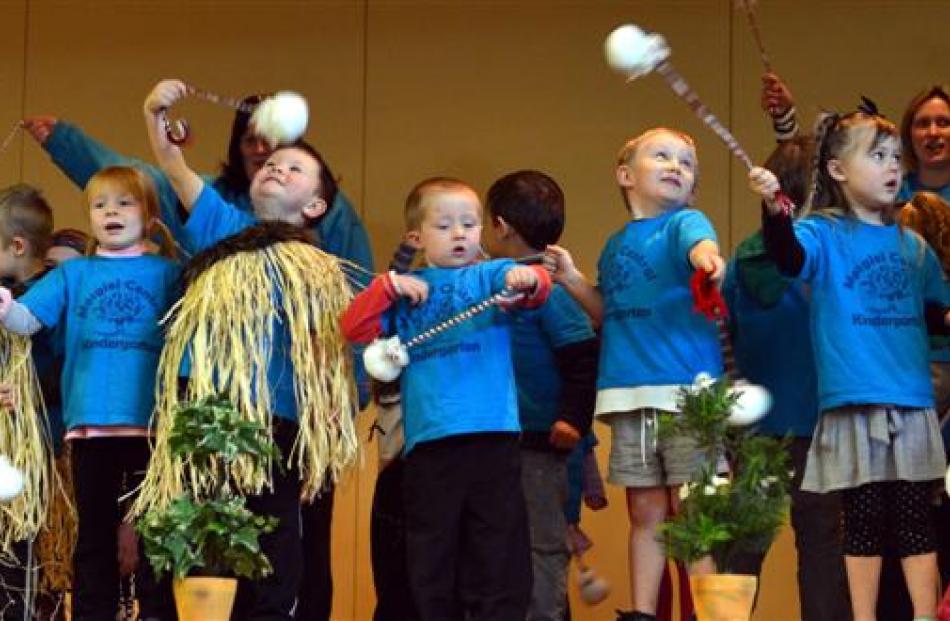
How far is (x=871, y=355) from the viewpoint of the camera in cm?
416

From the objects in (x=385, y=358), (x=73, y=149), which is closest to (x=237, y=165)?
(x=73, y=149)

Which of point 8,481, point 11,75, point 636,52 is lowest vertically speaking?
point 8,481

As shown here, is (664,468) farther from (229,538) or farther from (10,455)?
(10,455)

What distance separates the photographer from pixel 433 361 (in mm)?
4207

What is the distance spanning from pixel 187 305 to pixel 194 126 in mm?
2028

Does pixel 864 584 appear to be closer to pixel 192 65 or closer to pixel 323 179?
pixel 323 179

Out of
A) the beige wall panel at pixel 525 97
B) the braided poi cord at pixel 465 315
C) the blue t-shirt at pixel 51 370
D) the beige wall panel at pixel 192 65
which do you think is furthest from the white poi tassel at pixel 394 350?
the beige wall panel at pixel 192 65

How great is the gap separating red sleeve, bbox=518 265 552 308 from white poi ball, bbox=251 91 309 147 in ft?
2.42

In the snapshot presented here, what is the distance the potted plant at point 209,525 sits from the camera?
12.5 ft

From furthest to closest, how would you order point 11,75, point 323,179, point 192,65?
point 11,75 < point 192,65 < point 323,179

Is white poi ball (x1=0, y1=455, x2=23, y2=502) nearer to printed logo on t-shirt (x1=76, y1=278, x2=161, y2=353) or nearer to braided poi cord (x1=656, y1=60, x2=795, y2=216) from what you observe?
printed logo on t-shirt (x1=76, y1=278, x2=161, y2=353)

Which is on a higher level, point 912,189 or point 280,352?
point 912,189

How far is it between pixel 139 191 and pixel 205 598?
1.14 metres

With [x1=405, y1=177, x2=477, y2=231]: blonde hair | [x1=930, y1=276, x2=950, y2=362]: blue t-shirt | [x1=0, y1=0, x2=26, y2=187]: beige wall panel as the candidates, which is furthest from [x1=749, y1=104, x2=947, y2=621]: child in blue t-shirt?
[x1=0, y1=0, x2=26, y2=187]: beige wall panel
